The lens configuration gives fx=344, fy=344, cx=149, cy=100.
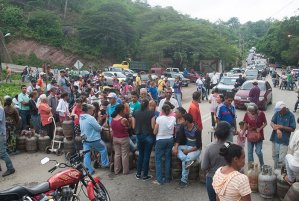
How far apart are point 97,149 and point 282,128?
4.34 meters

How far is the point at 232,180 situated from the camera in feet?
12.1

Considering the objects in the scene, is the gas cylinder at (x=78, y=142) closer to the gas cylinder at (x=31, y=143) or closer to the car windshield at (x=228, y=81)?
Answer: the gas cylinder at (x=31, y=143)

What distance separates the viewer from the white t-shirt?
7.46 metres

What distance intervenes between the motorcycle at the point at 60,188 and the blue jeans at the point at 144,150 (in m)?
1.78

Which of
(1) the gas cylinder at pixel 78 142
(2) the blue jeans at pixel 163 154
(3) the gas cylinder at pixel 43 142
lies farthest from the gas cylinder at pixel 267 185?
(3) the gas cylinder at pixel 43 142

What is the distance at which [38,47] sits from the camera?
5166 cm

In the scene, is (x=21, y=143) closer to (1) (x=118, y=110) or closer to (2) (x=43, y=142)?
(2) (x=43, y=142)

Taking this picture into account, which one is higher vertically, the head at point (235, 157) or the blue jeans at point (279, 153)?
the head at point (235, 157)

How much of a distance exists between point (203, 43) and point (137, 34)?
42.0ft

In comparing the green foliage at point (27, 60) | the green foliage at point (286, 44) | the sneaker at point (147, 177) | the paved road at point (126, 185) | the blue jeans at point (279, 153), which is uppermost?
the green foliage at point (286, 44)

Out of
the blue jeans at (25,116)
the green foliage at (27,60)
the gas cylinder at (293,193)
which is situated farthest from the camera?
the green foliage at (27,60)

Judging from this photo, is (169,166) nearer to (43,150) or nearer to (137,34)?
(43,150)

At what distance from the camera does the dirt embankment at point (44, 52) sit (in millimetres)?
50875

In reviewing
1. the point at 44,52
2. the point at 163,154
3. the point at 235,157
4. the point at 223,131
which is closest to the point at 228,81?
the point at 163,154
